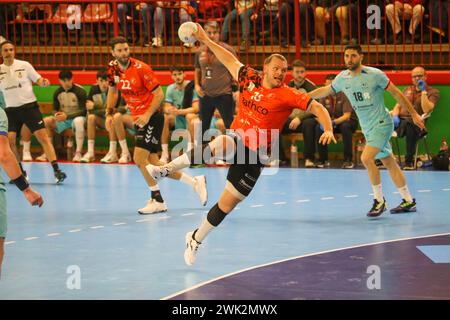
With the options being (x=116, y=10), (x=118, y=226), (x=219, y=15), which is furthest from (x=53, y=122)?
(x=118, y=226)

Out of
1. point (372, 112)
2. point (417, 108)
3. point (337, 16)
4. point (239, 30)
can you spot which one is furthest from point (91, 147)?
point (372, 112)

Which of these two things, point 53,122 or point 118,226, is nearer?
point 118,226

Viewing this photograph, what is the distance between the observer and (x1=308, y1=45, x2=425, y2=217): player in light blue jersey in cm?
1205

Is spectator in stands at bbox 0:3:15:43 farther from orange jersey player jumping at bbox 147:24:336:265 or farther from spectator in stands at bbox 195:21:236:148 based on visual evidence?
orange jersey player jumping at bbox 147:24:336:265

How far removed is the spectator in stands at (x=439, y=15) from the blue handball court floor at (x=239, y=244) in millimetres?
3313

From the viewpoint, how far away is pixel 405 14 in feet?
58.0

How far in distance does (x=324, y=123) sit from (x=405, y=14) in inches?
355

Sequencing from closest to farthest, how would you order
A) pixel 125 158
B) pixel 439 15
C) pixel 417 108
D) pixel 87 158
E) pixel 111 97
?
pixel 111 97 → pixel 417 108 → pixel 439 15 → pixel 125 158 → pixel 87 158

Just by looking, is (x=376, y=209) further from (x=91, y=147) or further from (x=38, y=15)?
(x=38, y=15)

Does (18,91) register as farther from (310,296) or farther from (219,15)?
(310,296)

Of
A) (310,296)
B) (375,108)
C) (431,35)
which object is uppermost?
(431,35)

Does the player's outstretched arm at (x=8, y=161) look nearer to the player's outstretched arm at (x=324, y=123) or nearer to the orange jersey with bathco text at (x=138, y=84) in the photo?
Result: the player's outstretched arm at (x=324, y=123)

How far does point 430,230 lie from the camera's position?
1114cm

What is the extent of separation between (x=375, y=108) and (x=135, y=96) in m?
3.13
